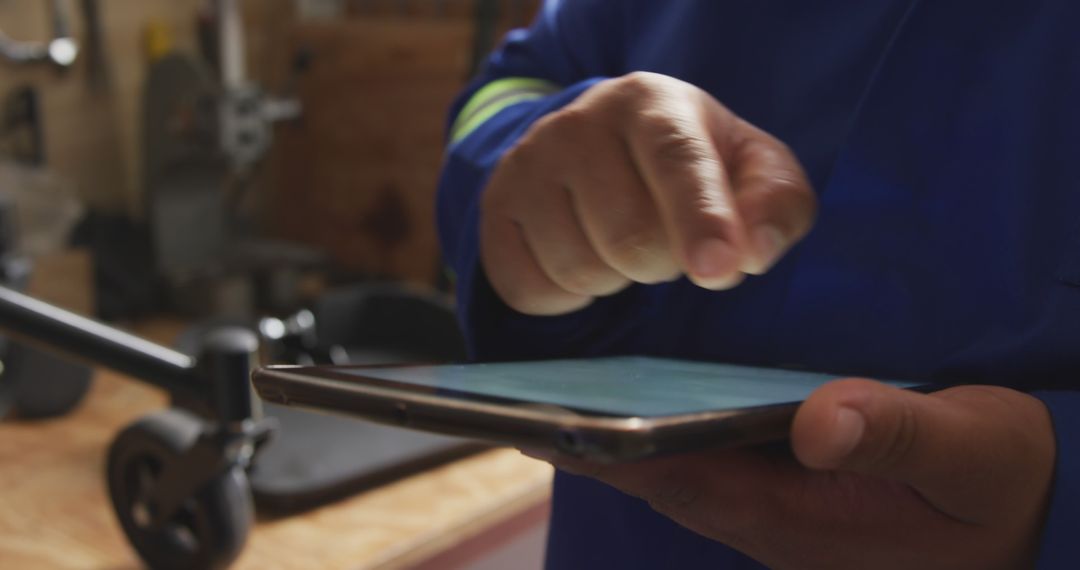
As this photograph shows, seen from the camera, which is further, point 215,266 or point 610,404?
point 215,266

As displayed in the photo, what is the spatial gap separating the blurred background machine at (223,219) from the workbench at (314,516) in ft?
0.06

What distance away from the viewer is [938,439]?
8.9 inches

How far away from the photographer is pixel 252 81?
1.44m

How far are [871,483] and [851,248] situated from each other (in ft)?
0.36

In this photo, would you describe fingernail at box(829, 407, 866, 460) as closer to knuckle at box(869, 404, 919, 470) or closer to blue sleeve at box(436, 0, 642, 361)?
knuckle at box(869, 404, 919, 470)

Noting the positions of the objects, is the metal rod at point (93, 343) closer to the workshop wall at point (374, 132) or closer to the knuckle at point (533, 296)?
the knuckle at point (533, 296)

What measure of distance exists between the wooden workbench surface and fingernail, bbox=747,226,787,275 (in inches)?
15.2

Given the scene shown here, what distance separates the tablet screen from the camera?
0.71ft

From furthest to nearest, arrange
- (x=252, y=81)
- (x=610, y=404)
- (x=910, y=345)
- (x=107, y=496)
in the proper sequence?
1. (x=252, y=81)
2. (x=107, y=496)
3. (x=910, y=345)
4. (x=610, y=404)

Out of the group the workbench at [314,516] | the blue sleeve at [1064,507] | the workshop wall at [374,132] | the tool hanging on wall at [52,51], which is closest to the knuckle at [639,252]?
the blue sleeve at [1064,507]

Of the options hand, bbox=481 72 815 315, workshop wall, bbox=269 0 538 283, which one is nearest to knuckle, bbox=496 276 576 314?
hand, bbox=481 72 815 315

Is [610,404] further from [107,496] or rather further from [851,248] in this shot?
[107,496]

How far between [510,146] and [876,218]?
15cm

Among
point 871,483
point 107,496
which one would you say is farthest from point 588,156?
point 107,496
